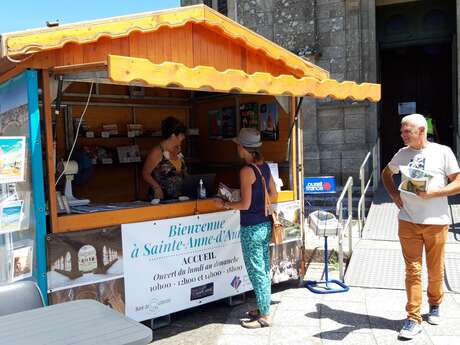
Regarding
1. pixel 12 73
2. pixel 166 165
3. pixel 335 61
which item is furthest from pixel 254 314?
pixel 335 61

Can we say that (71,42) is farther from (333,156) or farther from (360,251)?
(333,156)

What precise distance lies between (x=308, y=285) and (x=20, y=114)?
3361mm

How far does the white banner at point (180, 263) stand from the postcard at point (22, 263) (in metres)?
0.71

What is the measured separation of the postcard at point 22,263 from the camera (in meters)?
3.55

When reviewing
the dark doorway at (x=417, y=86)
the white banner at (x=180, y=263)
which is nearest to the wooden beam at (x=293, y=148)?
the white banner at (x=180, y=263)

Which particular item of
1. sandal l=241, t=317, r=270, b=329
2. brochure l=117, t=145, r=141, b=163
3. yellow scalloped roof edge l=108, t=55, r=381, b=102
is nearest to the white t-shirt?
yellow scalloped roof edge l=108, t=55, r=381, b=102

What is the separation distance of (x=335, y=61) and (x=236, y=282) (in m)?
6.45

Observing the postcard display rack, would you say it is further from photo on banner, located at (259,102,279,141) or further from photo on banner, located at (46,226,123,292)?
photo on banner, located at (259,102,279,141)

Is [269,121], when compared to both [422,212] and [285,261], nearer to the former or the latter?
[285,261]

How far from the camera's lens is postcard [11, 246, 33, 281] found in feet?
11.6

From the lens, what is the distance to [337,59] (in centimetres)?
998

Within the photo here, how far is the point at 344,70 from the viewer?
9906 millimetres

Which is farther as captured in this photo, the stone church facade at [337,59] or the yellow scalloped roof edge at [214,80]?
the stone church facade at [337,59]

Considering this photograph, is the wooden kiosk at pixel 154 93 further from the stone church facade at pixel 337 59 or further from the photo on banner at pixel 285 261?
the stone church facade at pixel 337 59
